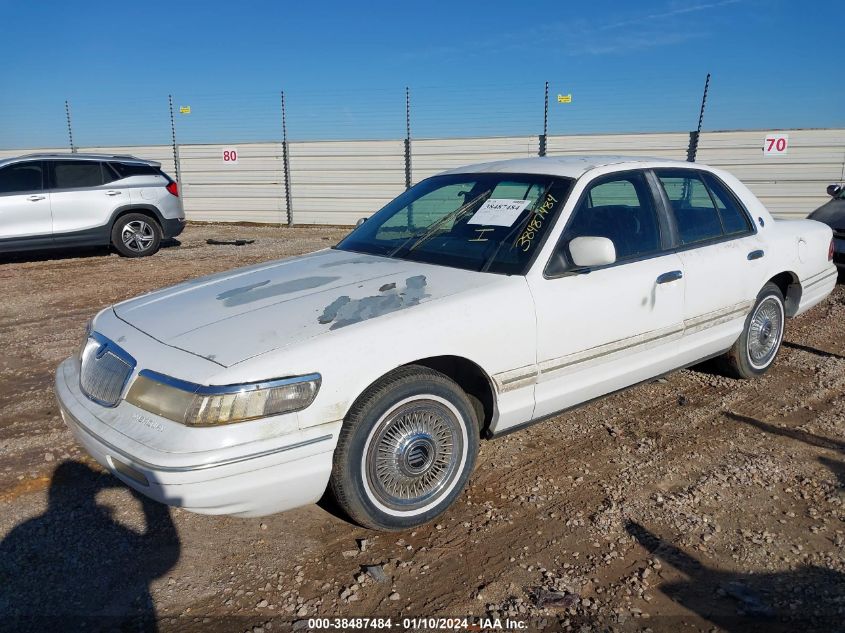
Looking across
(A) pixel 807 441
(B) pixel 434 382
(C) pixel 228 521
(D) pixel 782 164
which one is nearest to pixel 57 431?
(C) pixel 228 521

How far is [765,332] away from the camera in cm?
495

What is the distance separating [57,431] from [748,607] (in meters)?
3.88

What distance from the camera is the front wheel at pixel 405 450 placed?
2789mm

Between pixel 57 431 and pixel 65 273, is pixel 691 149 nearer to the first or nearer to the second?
pixel 65 273

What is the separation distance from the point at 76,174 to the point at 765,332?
9.99 meters

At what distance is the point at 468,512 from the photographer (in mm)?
3227

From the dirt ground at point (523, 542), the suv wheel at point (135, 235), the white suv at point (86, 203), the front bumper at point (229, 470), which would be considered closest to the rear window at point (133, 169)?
the white suv at point (86, 203)

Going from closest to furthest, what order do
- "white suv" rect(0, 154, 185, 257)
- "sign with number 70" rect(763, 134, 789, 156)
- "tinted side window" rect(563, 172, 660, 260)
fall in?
"tinted side window" rect(563, 172, 660, 260) < "white suv" rect(0, 154, 185, 257) < "sign with number 70" rect(763, 134, 789, 156)

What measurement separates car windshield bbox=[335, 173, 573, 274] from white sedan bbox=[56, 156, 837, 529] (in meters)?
0.01

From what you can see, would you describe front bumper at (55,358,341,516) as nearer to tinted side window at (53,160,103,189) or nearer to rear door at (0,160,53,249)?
rear door at (0,160,53,249)

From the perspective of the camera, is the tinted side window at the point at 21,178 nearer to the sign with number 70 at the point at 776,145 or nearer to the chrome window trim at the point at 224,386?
the chrome window trim at the point at 224,386

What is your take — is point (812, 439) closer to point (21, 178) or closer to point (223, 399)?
point (223, 399)

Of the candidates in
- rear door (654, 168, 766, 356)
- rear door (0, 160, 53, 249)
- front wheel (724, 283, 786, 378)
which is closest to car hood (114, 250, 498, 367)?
rear door (654, 168, 766, 356)

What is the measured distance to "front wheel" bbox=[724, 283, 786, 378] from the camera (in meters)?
4.74
